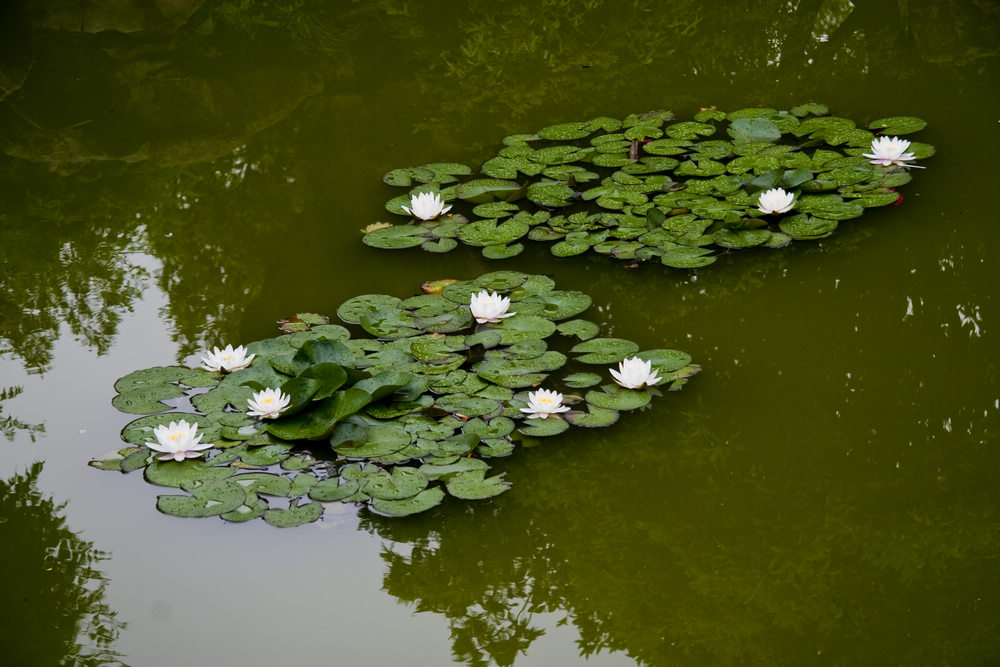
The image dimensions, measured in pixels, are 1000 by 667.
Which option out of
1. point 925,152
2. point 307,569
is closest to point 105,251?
point 307,569

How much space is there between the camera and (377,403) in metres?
2.72

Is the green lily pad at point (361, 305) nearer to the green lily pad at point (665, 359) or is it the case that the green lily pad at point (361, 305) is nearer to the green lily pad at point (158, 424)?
the green lily pad at point (158, 424)

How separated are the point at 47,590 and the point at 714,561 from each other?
169 centimetres

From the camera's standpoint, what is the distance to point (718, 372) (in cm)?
289

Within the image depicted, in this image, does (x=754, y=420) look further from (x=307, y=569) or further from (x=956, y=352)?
(x=307, y=569)

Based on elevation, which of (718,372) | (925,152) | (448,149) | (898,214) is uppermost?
(448,149)

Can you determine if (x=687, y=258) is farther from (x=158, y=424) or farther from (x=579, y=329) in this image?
(x=158, y=424)

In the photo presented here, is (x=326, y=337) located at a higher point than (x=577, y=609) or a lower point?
higher

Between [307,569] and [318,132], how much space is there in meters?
2.63

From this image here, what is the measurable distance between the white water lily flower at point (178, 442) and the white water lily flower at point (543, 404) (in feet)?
3.03

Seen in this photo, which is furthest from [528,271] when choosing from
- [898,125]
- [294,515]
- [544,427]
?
[898,125]

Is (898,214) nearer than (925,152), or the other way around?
(898,214)

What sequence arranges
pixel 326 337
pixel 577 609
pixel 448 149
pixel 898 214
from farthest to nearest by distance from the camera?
Answer: pixel 448 149 < pixel 898 214 < pixel 326 337 < pixel 577 609

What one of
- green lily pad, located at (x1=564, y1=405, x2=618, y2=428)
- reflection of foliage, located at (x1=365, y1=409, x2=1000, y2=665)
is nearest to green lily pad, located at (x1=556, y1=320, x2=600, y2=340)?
green lily pad, located at (x1=564, y1=405, x2=618, y2=428)
